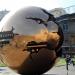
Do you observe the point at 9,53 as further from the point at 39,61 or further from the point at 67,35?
the point at 67,35

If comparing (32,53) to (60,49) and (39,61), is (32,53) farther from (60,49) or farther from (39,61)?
(60,49)

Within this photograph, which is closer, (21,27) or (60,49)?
(21,27)

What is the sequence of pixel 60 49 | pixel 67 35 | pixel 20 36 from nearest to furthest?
pixel 20 36, pixel 60 49, pixel 67 35

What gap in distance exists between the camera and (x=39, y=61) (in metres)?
11.2

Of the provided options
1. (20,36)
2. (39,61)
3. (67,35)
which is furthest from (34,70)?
(67,35)

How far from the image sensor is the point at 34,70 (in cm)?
1136

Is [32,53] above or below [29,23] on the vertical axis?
below

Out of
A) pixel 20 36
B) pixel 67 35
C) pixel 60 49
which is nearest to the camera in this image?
pixel 20 36

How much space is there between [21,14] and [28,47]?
1034 mm

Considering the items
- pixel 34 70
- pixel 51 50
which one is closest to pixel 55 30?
pixel 51 50

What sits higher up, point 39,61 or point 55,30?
point 55,30

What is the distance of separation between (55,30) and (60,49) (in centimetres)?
75

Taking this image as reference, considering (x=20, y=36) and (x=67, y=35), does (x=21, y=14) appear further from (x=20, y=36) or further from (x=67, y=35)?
(x=67, y=35)

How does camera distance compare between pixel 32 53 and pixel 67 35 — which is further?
pixel 67 35
